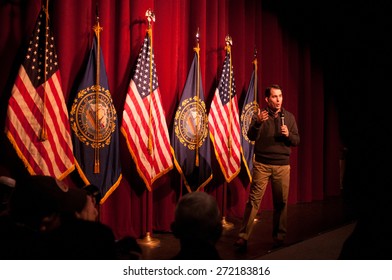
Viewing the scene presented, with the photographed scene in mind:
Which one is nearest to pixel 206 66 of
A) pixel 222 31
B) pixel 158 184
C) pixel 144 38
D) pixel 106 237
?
pixel 222 31

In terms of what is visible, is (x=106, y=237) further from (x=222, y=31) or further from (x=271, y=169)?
(x=222, y=31)

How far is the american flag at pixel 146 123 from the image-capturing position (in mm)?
3779

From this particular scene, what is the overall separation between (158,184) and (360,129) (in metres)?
3.44

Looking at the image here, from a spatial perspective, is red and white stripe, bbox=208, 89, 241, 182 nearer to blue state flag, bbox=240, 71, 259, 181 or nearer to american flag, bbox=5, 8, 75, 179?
blue state flag, bbox=240, 71, 259, 181

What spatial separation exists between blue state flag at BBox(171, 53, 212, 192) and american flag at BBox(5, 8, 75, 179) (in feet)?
4.10

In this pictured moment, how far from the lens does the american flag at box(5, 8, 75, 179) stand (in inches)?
122

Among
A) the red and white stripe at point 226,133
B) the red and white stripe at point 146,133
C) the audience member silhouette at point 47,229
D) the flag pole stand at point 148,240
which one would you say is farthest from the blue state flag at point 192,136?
the audience member silhouette at point 47,229

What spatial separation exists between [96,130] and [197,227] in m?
2.31

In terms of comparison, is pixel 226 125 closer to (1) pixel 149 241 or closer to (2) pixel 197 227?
(1) pixel 149 241

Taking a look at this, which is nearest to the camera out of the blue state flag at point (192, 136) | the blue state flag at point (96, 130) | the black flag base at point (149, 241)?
the blue state flag at point (96, 130)

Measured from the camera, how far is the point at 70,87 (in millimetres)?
3646

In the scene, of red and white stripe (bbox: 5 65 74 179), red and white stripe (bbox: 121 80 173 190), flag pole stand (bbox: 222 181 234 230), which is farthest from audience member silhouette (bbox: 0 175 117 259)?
flag pole stand (bbox: 222 181 234 230)

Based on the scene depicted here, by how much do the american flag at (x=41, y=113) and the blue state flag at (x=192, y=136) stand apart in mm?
1250

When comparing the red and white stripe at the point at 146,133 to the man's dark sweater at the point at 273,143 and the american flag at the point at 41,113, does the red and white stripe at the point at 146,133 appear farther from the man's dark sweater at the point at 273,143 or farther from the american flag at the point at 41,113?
the man's dark sweater at the point at 273,143
